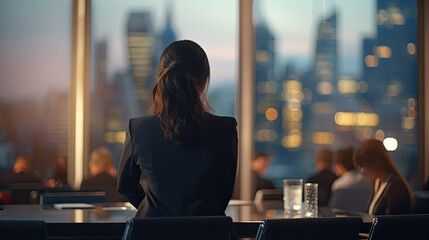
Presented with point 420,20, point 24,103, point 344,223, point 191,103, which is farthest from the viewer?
point 420,20

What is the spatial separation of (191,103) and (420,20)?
652cm

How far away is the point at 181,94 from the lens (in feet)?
6.94

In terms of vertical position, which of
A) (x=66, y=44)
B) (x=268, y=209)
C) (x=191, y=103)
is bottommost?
(x=268, y=209)

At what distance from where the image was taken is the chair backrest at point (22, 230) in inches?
71.8

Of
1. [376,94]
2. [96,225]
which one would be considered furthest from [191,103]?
[376,94]

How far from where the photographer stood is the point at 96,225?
2320mm

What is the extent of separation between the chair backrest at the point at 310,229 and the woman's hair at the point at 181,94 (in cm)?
43

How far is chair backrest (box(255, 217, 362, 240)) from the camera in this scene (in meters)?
1.89

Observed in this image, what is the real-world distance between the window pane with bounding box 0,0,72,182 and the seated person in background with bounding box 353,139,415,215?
15.0 ft

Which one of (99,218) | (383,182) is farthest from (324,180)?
(99,218)

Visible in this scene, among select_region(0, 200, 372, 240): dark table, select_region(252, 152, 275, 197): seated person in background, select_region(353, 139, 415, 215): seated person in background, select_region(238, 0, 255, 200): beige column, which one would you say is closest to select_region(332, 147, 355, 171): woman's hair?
select_region(252, 152, 275, 197): seated person in background

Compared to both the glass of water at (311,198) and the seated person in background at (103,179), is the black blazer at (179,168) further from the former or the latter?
the seated person in background at (103,179)

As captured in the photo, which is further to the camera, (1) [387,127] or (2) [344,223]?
(1) [387,127]

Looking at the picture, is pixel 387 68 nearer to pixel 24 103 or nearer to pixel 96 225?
pixel 24 103
